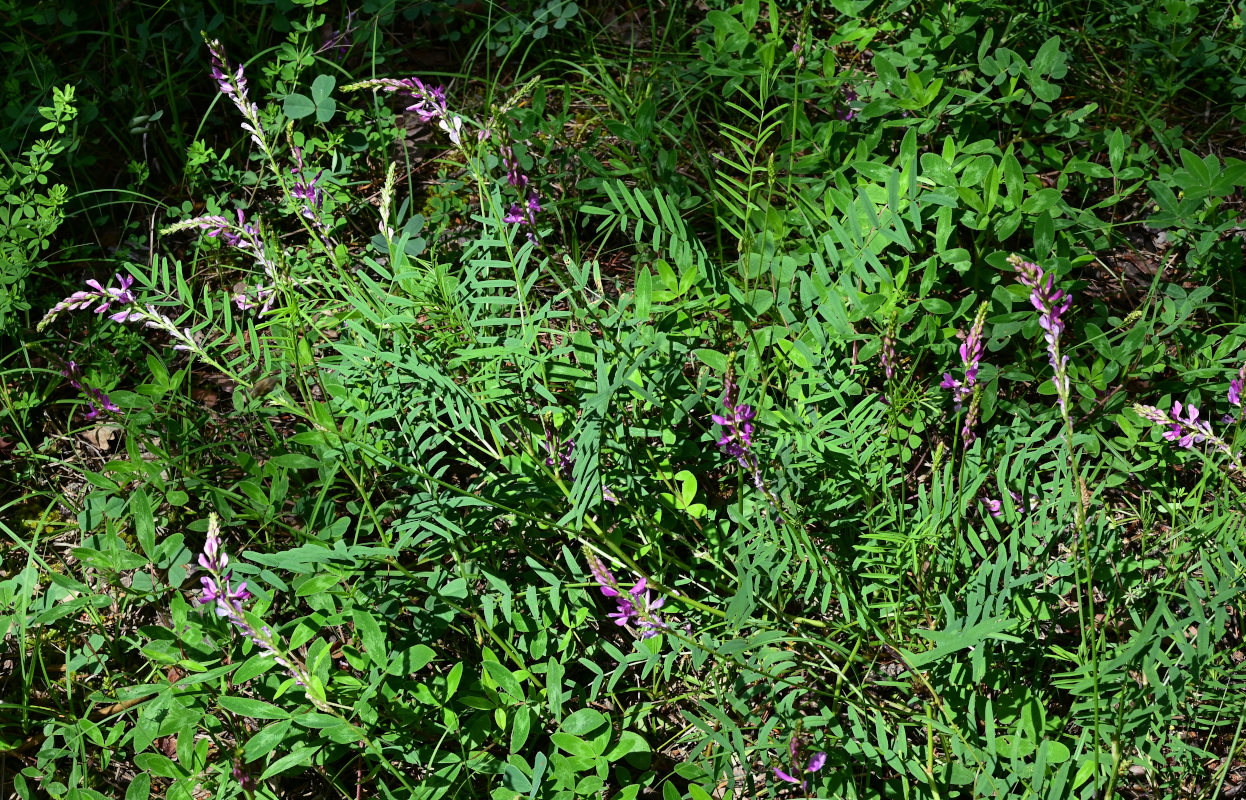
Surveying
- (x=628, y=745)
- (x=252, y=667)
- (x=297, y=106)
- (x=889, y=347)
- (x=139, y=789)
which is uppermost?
(x=889, y=347)

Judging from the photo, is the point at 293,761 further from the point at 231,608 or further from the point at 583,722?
the point at 583,722

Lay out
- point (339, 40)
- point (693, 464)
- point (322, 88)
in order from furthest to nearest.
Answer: point (339, 40)
point (322, 88)
point (693, 464)

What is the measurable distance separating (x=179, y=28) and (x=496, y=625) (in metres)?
2.65

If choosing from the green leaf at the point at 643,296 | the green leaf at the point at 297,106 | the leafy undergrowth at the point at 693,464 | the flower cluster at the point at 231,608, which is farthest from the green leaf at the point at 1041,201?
the green leaf at the point at 297,106

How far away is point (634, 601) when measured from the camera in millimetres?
1646

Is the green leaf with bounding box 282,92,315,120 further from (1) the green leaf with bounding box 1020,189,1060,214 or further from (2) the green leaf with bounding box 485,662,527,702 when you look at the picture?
(1) the green leaf with bounding box 1020,189,1060,214

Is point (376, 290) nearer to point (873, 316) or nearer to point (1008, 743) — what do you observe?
point (873, 316)

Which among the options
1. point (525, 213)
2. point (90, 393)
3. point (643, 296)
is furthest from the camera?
point (90, 393)

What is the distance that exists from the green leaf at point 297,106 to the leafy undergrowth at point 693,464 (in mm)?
10

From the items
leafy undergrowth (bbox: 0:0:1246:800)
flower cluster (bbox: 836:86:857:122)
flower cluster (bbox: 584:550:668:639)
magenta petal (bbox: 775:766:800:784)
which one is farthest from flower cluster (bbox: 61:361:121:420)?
flower cluster (bbox: 836:86:857:122)

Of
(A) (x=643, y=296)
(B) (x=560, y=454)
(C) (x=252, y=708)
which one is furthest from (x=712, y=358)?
(C) (x=252, y=708)

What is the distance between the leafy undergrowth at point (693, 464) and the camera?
1750 mm

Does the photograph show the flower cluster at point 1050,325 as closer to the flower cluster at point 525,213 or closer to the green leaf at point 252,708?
the flower cluster at point 525,213

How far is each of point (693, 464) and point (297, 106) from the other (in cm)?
180
